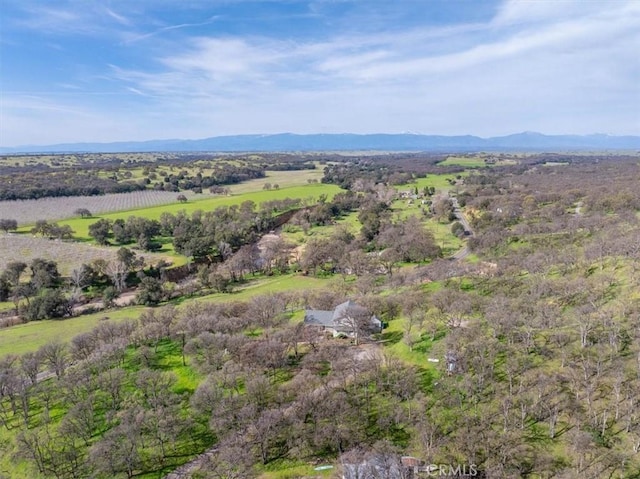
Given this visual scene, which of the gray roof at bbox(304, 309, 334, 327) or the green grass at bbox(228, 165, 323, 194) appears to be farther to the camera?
the green grass at bbox(228, 165, 323, 194)

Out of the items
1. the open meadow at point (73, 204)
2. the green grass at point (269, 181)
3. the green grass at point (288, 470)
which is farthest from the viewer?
the green grass at point (269, 181)

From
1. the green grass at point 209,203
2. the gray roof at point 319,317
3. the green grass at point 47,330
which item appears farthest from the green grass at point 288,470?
the green grass at point 209,203

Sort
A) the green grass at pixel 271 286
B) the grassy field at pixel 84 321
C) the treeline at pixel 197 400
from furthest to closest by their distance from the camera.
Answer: the green grass at pixel 271 286 → the grassy field at pixel 84 321 → the treeline at pixel 197 400

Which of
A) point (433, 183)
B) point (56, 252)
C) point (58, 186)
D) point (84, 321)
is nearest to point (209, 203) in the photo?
point (56, 252)

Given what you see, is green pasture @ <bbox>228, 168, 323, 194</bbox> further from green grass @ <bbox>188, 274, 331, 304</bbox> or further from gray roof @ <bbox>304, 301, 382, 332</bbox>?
gray roof @ <bbox>304, 301, 382, 332</bbox>

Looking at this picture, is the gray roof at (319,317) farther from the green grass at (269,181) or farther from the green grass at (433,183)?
the green grass at (433,183)

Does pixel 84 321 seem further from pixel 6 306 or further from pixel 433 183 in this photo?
pixel 433 183

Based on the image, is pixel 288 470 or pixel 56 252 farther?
pixel 56 252

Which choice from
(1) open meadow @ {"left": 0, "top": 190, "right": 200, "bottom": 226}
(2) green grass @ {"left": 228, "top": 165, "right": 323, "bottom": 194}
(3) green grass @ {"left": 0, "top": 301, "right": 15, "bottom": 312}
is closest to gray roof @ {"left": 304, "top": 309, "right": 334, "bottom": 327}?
(3) green grass @ {"left": 0, "top": 301, "right": 15, "bottom": 312}

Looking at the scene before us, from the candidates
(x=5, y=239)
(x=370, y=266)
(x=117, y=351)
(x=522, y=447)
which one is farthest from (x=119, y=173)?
(x=522, y=447)
